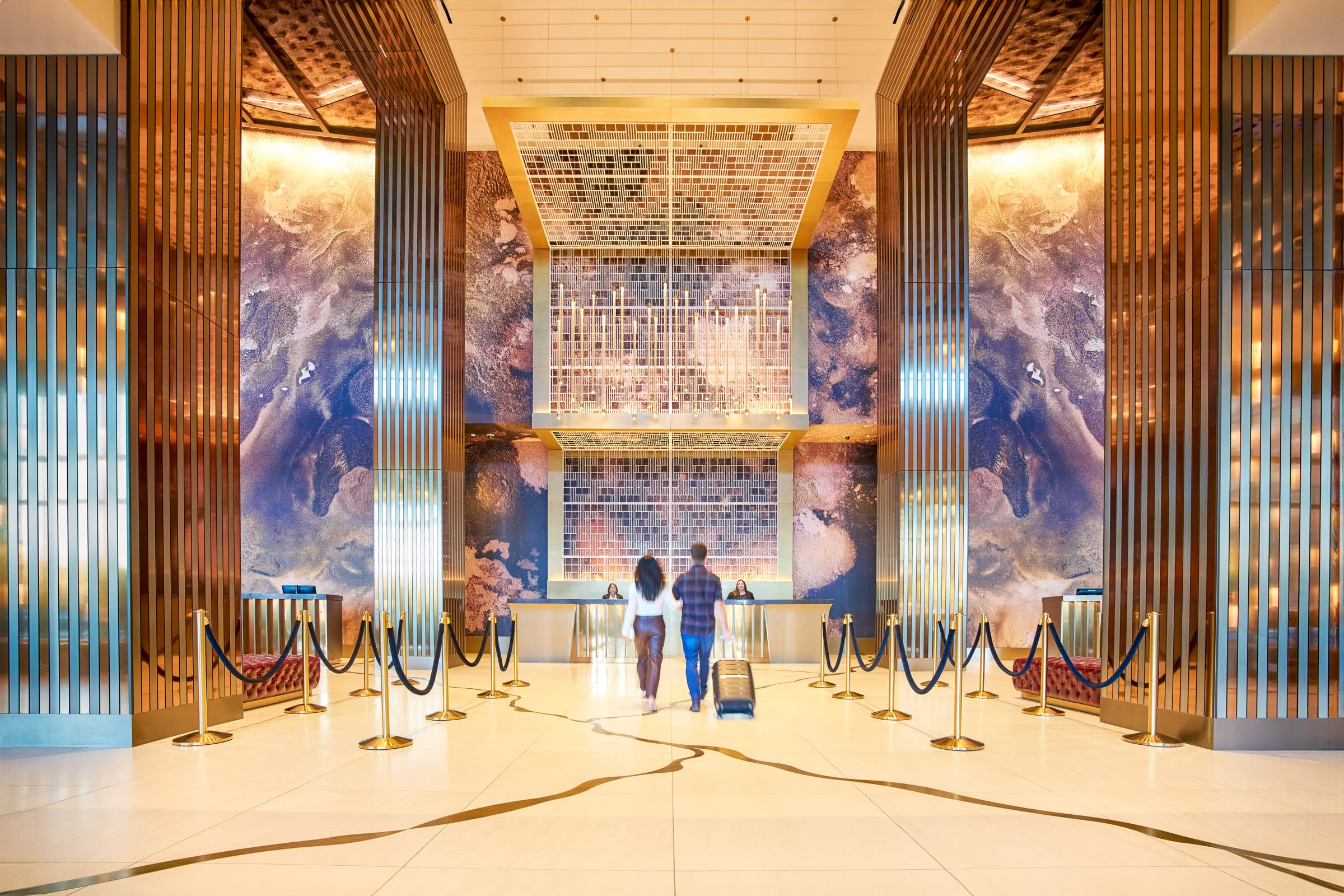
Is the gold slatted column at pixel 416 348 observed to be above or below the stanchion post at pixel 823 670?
above

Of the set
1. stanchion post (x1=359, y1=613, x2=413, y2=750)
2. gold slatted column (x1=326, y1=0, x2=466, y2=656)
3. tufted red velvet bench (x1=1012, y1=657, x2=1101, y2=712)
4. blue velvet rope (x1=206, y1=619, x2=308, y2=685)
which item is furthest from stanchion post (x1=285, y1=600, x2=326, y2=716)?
tufted red velvet bench (x1=1012, y1=657, x2=1101, y2=712)

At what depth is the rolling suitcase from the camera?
856 cm

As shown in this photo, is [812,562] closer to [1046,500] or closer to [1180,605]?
[1046,500]

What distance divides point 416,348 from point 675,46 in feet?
19.5

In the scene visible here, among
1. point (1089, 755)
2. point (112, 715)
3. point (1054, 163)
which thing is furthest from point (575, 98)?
point (1054, 163)

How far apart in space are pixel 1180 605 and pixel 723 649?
751 cm

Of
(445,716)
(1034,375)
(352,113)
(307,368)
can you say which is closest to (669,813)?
(445,716)

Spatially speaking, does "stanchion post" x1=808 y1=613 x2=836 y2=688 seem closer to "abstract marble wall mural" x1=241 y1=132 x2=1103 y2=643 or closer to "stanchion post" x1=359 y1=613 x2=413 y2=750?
"abstract marble wall mural" x1=241 y1=132 x2=1103 y2=643

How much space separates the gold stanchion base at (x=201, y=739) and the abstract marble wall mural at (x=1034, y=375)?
12367 mm

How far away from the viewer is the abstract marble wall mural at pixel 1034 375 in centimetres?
1612

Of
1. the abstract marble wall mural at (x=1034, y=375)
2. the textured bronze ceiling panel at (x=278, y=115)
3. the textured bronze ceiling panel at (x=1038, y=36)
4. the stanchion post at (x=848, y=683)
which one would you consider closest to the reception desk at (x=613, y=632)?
the stanchion post at (x=848, y=683)

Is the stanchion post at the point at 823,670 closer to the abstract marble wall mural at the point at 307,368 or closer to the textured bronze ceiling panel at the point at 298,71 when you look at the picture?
the abstract marble wall mural at the point at 307,368

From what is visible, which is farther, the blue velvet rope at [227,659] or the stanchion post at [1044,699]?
the stanchion post at [1044,699]

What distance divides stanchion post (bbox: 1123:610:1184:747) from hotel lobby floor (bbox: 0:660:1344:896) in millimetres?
237
